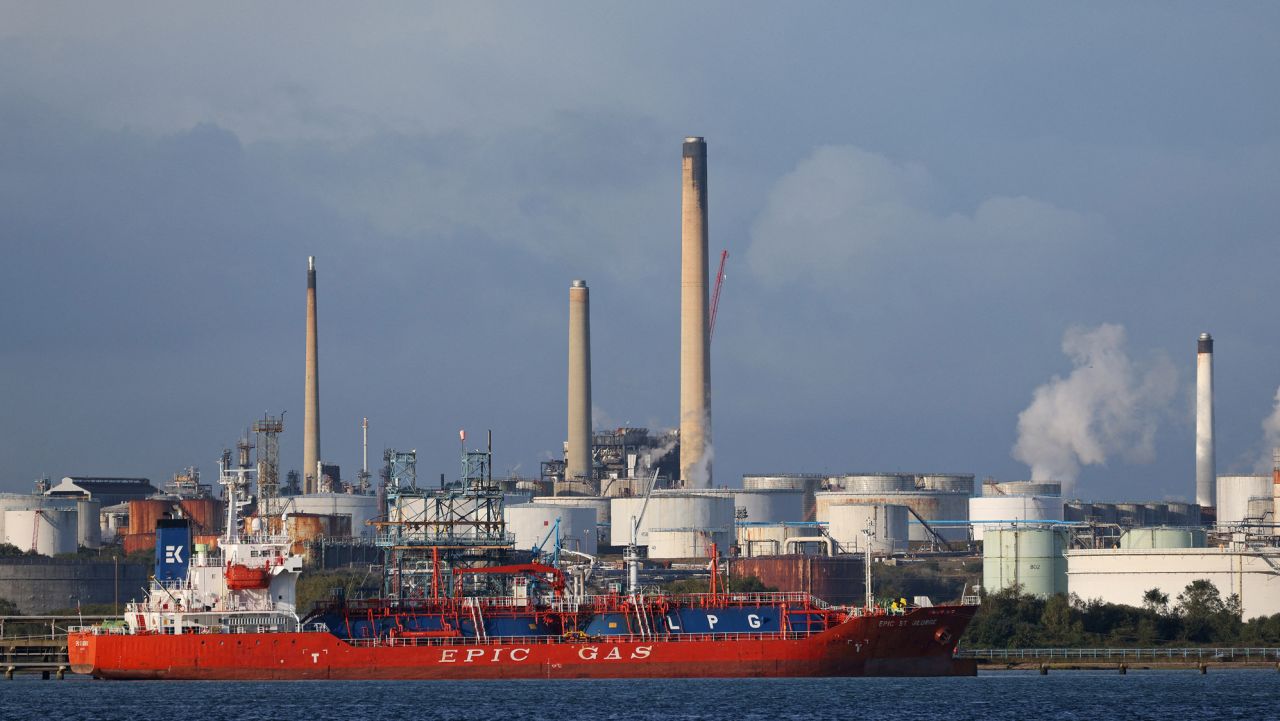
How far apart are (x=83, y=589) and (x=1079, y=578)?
89.1 m

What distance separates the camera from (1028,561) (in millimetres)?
176125

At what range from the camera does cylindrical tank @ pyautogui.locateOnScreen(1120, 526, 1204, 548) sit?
176 metres

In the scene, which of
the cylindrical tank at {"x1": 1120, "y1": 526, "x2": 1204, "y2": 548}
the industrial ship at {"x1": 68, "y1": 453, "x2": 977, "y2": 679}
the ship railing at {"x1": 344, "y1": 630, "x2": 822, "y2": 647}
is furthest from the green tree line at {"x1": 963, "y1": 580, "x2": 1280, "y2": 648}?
the ship railing at {"x1": 344, "y1": 630, "x2": 822, "y2": 647}

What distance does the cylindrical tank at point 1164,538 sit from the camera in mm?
175500

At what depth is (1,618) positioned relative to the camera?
143125mm

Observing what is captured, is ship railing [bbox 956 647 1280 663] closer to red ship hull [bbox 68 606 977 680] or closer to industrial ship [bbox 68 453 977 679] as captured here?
industrial ship [bbox 68 453 977 679]

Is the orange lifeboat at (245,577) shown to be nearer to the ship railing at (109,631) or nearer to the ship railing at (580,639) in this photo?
the ship railing at (580,639)

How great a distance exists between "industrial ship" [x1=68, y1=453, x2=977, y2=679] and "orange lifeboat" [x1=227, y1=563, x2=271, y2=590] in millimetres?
78

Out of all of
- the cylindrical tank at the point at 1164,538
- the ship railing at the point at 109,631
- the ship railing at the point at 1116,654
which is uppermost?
the cylindrical tank at the point at 1164,538

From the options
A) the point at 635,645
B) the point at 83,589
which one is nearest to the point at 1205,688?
the point at 635,645

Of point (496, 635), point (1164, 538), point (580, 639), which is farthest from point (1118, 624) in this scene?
point (496, 635)

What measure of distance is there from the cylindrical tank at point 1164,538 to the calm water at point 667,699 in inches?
2142

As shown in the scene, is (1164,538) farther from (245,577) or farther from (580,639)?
(245,577)

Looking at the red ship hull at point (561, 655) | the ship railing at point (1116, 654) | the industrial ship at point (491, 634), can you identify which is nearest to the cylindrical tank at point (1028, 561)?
the ship railing at point (1116, 654)
